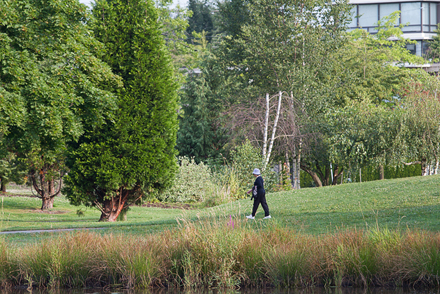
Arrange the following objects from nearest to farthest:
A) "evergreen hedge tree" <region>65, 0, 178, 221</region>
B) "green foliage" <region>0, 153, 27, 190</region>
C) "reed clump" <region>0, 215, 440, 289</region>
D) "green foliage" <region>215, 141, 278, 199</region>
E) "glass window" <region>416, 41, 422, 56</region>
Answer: "reed clump" <region>0, 215, 440, 289</region>, "evergreen hedge tree" <region>65, 0, 178, 221</region>, "green foliage" <region>0, 153, 27, 190</region>, "green foliage" <region>215, 141, 278, 199</region>, "glass window" <region>416, 41, 422, 56</region>

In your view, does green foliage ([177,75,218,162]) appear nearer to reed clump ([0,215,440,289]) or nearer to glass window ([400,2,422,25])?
glass window ([400,2,422,25])

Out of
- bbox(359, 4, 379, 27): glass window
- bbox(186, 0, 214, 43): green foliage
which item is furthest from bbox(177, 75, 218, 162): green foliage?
bbox(186, 0, 214, 43): green foliage

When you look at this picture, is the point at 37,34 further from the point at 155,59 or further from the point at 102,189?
the point at 102,189

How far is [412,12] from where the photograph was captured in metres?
52.1

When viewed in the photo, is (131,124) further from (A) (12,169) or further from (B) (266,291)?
(A) (12,169)

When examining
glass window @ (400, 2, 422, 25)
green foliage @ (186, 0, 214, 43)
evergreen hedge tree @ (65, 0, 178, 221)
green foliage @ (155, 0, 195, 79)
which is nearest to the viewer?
evergreen hedge tree @ (65, 0, 178, 221)

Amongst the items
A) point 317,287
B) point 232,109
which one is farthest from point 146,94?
point 232,109

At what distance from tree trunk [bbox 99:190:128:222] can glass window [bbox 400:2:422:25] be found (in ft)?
146

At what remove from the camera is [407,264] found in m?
7.89

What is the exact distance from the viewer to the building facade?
5197 centimetres

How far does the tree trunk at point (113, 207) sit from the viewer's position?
58.1ft

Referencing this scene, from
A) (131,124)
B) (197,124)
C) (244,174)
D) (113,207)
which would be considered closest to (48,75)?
(131,124)

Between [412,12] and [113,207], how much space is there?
45.2 m

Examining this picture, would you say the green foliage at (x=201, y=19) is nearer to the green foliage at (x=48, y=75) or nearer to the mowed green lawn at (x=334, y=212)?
the mowed green lawn at (x=334, y=212)
